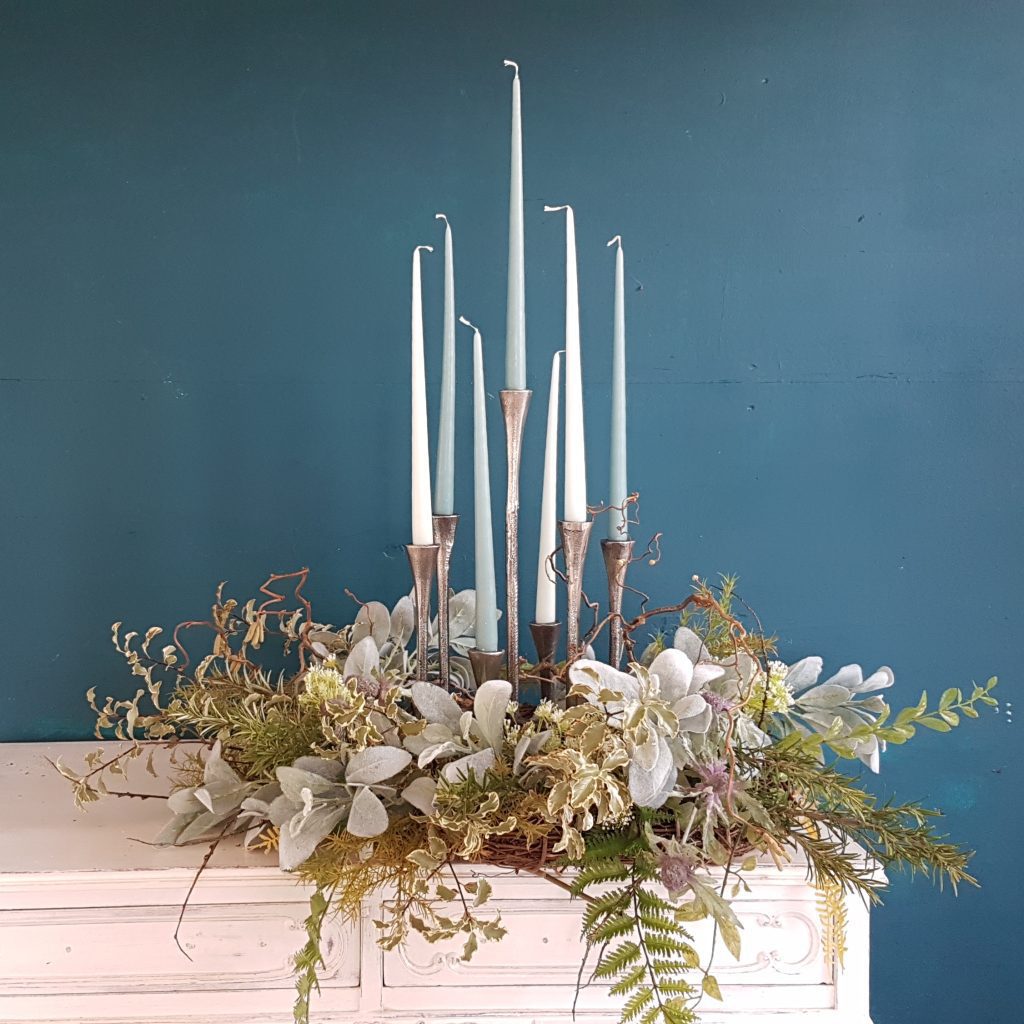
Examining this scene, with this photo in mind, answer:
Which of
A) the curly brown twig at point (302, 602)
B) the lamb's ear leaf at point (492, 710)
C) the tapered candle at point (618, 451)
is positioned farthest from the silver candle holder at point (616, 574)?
the curly brown twig at point (302, 602)

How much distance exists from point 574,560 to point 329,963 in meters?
0.33

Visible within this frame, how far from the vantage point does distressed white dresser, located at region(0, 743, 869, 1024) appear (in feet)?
2.06

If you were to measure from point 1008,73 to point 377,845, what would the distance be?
98 centimetres

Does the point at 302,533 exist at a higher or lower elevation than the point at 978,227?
lower

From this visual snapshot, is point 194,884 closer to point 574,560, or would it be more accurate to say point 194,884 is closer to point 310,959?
point 310,959

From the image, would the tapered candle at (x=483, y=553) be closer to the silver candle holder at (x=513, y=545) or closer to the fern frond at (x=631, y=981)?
the silver candle holder at (x=513, y=545)

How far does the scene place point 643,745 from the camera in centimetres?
54

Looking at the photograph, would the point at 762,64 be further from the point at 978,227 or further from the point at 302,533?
the point at 302,533

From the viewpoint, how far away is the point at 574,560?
0.67 metres

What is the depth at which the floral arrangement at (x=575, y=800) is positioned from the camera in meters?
0.54

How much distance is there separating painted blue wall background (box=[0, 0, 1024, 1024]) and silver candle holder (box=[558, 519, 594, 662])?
28 cm

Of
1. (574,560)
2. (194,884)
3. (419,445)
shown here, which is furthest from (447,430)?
(194,884)

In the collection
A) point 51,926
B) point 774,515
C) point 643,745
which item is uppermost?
point 774,515

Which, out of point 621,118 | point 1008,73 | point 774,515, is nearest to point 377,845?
point 774,515
